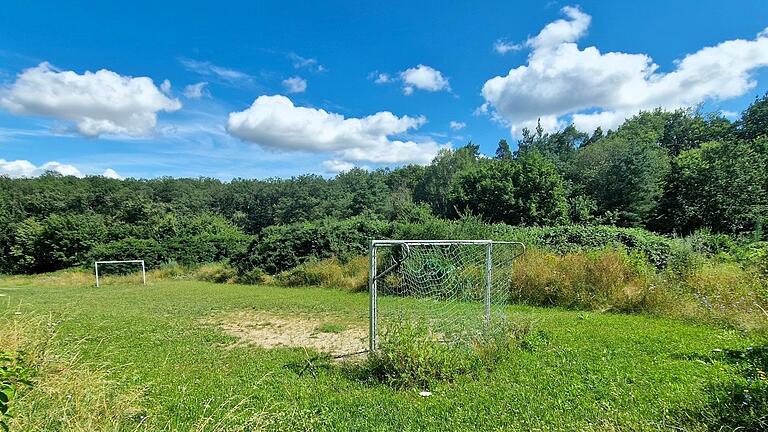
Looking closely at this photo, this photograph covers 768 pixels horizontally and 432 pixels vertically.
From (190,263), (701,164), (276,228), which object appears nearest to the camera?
(276,228)

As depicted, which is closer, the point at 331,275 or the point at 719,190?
the point at 331,275

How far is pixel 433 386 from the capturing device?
3.88 m

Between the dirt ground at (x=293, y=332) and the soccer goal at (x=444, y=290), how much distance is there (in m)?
0.58

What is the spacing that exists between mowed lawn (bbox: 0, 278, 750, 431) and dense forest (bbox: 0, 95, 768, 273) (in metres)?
8.43

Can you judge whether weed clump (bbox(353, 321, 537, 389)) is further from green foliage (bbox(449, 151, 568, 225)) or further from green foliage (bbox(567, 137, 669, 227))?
green foliage (bbox(567, 137, 669, 227))

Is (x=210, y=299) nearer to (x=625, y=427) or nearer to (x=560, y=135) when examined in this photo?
(x=625, y=427)

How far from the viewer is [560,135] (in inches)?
2004

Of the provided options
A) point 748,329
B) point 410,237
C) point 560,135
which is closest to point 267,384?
point 748,329

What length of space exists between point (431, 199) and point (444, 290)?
129 feet

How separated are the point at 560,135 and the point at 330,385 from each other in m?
54.2

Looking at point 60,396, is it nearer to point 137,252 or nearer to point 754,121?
point 137,252

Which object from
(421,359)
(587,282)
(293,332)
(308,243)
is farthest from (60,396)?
(308,243)

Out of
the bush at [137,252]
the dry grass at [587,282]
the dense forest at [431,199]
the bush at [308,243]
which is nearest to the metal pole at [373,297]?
the dry grass at [587,282]

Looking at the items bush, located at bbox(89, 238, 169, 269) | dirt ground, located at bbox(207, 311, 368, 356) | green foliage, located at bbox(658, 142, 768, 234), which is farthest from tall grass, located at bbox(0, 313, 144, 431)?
green foliage, located at bbox(658, 142, 768, 234)
